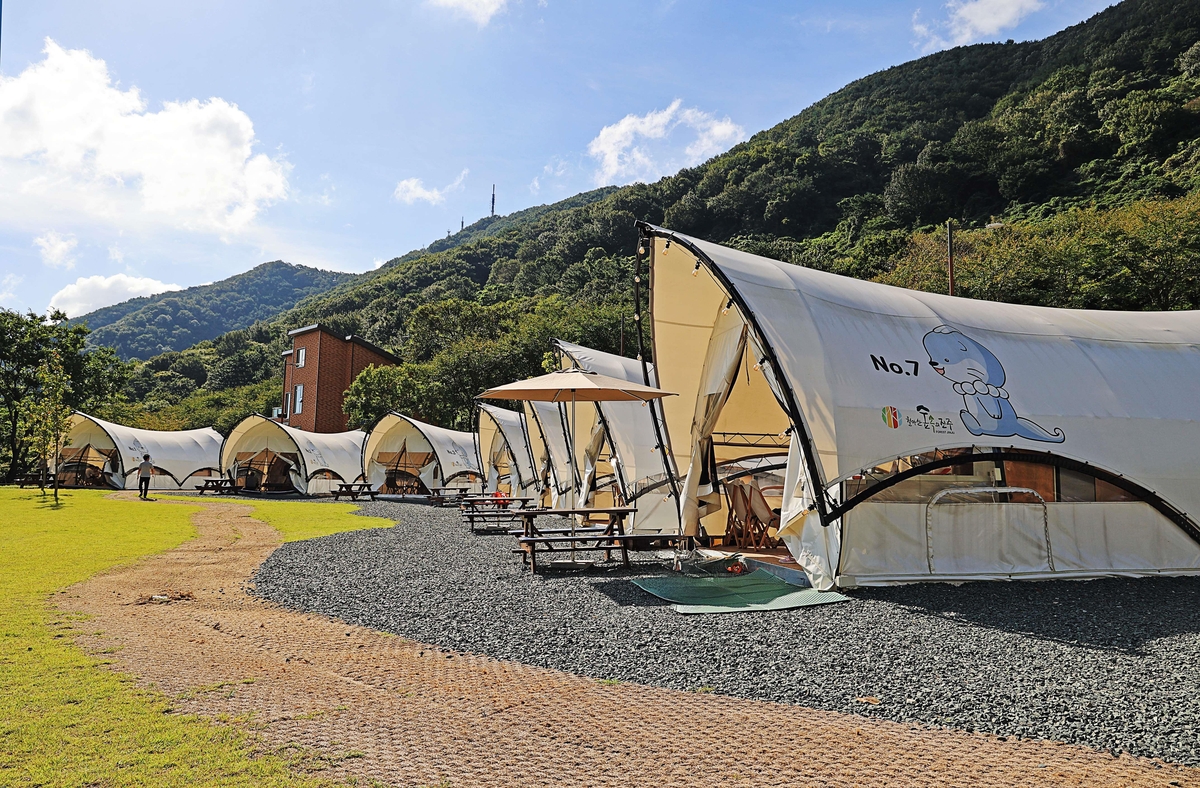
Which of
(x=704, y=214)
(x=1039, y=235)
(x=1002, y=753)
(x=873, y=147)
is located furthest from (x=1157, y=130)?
(x=1002, y=753)

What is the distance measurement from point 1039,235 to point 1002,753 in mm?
32892

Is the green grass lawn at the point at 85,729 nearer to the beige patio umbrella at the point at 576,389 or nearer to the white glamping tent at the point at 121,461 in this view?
the beige patio umbrella at the point at 576,389

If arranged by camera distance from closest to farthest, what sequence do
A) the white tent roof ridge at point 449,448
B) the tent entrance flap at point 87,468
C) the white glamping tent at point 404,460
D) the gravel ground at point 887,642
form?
the gravel ground at point 887,642 → the white tent roof ridge at point 449,448 → the white glamping tent at point 404,460 → the tent entrance flap at point 87,468

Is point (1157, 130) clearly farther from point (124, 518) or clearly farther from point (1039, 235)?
point (124, 518)

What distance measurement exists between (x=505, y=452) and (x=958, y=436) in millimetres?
→ 20198

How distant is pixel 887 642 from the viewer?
17.5 ft

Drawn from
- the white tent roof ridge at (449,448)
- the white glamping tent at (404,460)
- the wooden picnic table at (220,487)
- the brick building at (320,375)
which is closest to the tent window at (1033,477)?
the white tent roof ridge at (449,448)

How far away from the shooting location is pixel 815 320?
7.62 metres

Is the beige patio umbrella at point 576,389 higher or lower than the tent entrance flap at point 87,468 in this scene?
higher

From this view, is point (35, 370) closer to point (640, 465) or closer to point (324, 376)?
point (324, 376)

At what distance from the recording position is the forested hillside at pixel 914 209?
26.1m

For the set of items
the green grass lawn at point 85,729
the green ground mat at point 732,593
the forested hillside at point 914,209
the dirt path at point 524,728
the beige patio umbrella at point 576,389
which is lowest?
the green ground mat at point 732,593

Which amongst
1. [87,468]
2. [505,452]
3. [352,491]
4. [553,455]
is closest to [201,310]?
[87,468]

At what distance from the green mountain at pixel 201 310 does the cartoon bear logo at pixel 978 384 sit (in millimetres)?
96989
